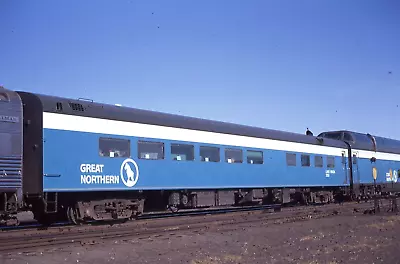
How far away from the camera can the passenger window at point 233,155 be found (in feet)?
61.9

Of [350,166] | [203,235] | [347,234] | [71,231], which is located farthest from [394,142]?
[71,231]

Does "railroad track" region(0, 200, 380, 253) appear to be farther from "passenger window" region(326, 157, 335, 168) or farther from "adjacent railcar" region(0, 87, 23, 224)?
"passenger window" region(326, 157, 335, 168)

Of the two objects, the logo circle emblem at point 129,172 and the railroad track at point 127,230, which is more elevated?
the logo circle emblem at point 129,172

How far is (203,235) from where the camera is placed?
12523 millimetres

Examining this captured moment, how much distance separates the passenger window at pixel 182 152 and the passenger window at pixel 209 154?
604mm

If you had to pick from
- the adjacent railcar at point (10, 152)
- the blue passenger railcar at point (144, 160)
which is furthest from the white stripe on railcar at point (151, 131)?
the adjacent railcar at point (10, 152)

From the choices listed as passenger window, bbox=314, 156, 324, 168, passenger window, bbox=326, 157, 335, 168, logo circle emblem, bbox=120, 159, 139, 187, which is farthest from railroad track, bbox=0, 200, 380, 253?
passenger window, bbox=326, 157, 335, 168

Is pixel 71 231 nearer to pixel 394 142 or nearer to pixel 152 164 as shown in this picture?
pixel 152 164

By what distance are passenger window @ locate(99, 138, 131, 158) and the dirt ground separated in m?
3.39

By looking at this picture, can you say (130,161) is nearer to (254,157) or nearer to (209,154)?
(209,154)

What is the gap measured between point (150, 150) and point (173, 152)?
A: 111 cm

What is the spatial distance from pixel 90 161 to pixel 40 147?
1807mm

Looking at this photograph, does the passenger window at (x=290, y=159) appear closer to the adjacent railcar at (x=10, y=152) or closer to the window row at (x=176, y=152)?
the window row at (x=176, y=152)

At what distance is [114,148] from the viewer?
14.5 metres
